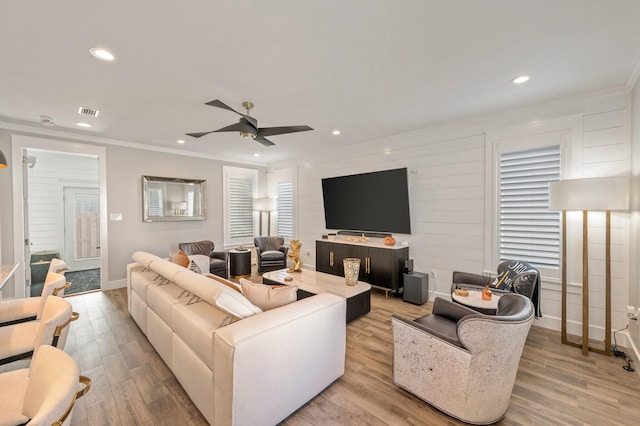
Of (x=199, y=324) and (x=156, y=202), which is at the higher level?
(x=156, y=202)

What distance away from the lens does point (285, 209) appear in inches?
274

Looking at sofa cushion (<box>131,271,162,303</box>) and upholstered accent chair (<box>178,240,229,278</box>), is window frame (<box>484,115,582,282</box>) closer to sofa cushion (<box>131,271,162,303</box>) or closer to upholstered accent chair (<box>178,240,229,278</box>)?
sofa cushion (<box>131,271,162,303</box>)

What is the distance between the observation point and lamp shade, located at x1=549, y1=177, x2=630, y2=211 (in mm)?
2512

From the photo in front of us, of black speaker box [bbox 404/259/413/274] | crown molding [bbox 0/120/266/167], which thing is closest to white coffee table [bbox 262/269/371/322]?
black speaker box [bbox 404/259/413/274]

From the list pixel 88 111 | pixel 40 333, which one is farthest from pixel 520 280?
pixel 88 111

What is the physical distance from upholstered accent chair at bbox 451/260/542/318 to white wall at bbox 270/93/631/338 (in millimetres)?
486

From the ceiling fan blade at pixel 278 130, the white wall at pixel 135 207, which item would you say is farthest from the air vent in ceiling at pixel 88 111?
the ceiling fan blade at pixel 278 130

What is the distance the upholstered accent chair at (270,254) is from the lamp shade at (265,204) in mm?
991

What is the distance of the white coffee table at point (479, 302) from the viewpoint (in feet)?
8.27

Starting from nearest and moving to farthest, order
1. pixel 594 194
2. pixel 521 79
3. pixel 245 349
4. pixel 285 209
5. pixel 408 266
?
pixel 245 349 < pixel 594 194 < pixel 521 79 < pixel 408 266 < pixel 285 209

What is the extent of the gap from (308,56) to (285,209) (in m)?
4.91

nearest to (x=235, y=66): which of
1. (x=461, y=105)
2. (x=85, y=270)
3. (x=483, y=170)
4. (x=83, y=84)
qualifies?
(x=83, y=84)

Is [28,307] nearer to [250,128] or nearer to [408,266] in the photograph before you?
[250,128]

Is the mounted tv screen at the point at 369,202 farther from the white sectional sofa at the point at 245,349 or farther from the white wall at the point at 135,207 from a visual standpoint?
the white wall at the point at 135,207
